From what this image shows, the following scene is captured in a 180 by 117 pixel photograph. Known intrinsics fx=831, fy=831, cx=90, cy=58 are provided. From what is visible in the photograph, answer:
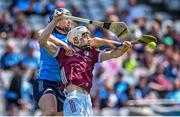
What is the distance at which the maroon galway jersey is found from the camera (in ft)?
32.2

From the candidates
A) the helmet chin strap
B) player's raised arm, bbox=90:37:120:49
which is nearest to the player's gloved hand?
player's raised arm, bbox=90:37:120:49

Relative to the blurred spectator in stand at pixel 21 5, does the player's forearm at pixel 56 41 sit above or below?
below

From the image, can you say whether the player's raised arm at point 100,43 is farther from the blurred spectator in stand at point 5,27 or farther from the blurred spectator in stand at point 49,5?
the blurred spectator in stand at point 49,5

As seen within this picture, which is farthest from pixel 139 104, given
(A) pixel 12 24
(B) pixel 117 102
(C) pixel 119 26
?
(C) pixel 119 26

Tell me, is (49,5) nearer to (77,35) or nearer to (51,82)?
(51,82)

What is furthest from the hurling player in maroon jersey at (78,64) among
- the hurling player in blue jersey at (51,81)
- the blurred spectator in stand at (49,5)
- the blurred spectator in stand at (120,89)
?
the blurred spectator in stand at (49,5)

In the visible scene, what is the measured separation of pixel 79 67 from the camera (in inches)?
388

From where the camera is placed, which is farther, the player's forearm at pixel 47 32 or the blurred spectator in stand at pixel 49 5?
the blurred spectator in stand at pixel 49 5

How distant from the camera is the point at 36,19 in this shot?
19.2 m

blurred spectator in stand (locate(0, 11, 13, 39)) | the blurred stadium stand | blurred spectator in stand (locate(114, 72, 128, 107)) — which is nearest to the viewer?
the blurred stadium stand

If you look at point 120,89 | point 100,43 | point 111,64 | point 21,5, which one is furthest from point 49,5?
point 100,43

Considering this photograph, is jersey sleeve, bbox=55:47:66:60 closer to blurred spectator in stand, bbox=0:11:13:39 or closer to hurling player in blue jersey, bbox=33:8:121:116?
hurling player in blue jersey, bbox=33:8:121:116

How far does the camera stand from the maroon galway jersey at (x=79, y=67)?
32.2ft

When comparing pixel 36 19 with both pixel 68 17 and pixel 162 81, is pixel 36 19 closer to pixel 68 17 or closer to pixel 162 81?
pixel 162 81
